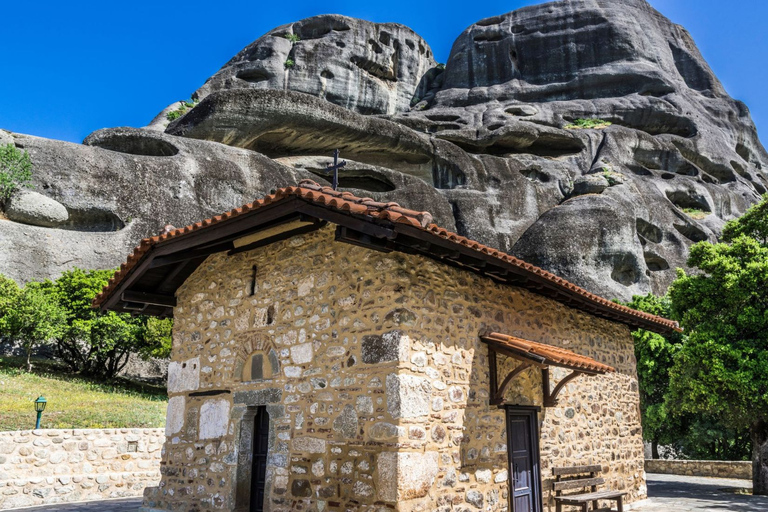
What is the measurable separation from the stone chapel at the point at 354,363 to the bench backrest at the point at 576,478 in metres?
0.13

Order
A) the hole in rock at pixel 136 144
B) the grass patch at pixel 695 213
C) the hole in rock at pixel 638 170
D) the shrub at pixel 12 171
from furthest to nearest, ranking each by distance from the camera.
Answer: the hole in rock at pixel 638 170 → the grass patch at pixel 695 213 → the hole in rock at pixel 136 144 → the shrub at pixel 12 171

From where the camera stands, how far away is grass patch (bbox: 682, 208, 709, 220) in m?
36.0

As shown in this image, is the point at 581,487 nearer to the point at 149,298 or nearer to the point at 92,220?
the point at 149,298

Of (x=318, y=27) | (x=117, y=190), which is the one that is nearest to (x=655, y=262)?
(x=117, y=190)

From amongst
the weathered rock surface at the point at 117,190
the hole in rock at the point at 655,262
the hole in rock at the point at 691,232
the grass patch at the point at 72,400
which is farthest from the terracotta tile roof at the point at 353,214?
the hole in rock at the point at 691,232

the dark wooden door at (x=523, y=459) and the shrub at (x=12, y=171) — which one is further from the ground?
the shrub at (x=12, y=171)

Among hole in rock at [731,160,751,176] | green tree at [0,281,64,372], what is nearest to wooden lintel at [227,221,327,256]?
green tree at [0,281,64,372]

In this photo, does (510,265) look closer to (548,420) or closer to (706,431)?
(548,420)

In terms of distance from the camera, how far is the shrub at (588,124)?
4214 cm

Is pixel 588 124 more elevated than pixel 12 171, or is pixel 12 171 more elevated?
pixel 588 124

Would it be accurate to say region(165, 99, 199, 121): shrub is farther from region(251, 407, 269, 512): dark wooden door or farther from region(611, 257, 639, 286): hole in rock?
region(251, 407, 269, 512): dark wooden door

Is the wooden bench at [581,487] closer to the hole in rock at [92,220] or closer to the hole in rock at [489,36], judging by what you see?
the hole in rock at [92,220]

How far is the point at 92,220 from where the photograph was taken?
24031 mm

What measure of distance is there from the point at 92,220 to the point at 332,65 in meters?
27.7
